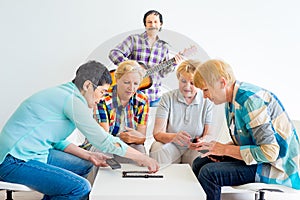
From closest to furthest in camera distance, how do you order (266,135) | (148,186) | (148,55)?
(148,186) → (266,135) → (148,55)

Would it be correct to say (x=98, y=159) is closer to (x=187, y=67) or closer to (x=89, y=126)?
(x=89, y=126)

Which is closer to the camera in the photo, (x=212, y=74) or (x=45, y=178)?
(x=45, y=178)

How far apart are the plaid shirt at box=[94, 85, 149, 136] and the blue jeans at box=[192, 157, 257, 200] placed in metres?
0.34

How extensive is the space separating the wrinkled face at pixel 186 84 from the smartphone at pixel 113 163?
1.35 feet

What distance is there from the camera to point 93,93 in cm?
184

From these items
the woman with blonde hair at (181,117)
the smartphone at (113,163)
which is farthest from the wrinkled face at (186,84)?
the smartphone at (113,163)

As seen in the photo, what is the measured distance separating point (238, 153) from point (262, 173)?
0.13m

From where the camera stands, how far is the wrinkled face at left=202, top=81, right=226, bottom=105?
6.07 feet

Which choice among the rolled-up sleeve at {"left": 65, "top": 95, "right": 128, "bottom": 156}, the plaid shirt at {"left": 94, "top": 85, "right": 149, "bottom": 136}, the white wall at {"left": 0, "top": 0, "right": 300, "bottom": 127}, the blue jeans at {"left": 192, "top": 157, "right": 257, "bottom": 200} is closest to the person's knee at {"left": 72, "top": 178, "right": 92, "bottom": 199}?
the rolled-up sleeve at {"left": 65, "top": 95, "right": 128, "bottom": 156}

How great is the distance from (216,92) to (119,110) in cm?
41

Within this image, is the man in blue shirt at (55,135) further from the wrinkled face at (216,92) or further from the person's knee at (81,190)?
the wrinkled face at (216,92)

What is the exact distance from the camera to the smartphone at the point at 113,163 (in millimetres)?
1891

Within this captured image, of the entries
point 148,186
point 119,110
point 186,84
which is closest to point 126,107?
point 119,110

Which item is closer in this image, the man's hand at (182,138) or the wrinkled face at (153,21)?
the man's hand at (182,138)
